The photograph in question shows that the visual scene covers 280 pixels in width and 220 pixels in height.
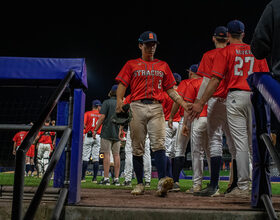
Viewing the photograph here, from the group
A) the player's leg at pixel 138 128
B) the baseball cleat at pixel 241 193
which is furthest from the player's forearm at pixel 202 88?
the baseball cleat at pixel 241 193

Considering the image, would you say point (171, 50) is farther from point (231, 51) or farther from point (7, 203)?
point (7, 203)

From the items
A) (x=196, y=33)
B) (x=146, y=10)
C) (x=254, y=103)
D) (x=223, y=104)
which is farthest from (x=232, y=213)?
(x=196, y=33)

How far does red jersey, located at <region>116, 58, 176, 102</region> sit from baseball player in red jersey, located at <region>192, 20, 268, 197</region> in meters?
0.63

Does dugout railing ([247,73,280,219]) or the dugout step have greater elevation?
dugout railing ([247,73,280,219])

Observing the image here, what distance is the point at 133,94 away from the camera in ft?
15.2

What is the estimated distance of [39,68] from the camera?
9.97 ft

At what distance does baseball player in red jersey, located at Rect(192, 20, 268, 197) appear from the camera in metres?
3.79

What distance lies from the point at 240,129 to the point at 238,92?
45cm

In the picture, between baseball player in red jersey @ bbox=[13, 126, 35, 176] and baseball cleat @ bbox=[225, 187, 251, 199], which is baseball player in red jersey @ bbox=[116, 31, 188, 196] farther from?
baseball player in red jersey @ bbox=[13, 126, 35, 176]

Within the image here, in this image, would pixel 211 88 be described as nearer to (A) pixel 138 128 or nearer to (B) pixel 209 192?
(A) pixel 138 128

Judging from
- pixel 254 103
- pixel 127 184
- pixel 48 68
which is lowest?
pixel 127 184

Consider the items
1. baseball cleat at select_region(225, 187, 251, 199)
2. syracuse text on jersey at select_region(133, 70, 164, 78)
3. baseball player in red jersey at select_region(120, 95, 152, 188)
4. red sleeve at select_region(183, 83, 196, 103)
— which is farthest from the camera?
baseball player in red jersey at select_region(120, 95, 152, 188)

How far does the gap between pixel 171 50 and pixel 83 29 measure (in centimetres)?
706

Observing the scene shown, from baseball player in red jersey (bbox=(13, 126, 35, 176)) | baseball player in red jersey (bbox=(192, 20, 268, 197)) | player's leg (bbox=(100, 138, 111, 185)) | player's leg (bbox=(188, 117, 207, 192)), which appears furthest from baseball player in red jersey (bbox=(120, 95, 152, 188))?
baseball player in red jersey (bbox=(13, 126, 35, 176))
